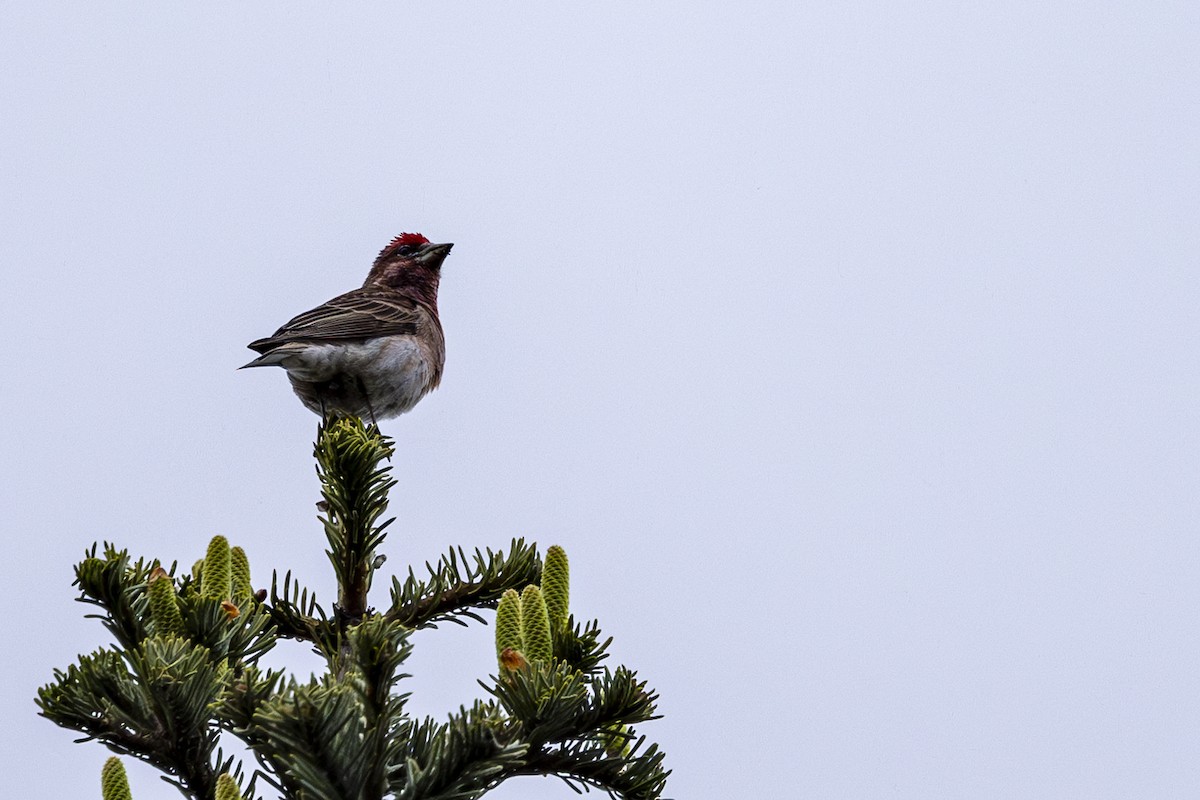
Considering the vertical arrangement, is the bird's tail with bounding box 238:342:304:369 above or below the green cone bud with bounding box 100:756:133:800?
above

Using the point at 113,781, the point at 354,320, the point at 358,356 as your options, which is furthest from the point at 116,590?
the point at 354,320

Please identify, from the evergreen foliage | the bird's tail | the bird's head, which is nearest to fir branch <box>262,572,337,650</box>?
the evergreen foliage

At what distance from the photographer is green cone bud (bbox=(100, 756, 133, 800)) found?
7.32 ft

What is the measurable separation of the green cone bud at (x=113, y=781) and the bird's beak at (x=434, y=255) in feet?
19.4

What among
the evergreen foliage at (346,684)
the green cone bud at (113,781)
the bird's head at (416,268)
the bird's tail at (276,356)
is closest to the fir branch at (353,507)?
the evergreen foliage at (346,684)

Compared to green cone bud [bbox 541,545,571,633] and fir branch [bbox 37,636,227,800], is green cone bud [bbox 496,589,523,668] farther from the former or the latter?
fir branch [bbox 37,636,227,800]

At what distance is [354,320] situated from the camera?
21.6ft

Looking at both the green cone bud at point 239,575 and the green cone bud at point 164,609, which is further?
the green cone bud at point 239,575

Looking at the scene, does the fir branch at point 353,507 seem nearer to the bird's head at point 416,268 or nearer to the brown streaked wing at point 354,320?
the brown streaked wing at point 354,320

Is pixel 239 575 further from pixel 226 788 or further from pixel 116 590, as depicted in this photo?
pixel 226 788

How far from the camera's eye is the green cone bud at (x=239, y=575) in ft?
9.30

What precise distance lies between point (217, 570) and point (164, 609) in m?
0.19

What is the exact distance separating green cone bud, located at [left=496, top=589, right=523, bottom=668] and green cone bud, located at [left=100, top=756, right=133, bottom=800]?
0.75 metres

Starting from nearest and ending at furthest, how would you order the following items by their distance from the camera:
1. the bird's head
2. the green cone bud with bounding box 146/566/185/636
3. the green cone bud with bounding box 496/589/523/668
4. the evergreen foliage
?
the evergreen foliage, the green cone bud with bounding box 496/589/523/668, the green cone bud with bounding box 146/566/185/636, the bird's head
